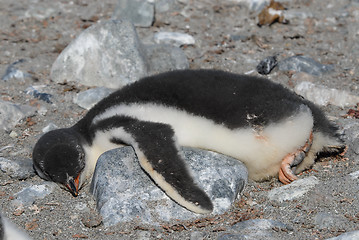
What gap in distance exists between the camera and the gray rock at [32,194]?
5.28 metres

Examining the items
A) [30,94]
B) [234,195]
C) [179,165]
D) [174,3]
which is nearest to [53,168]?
[179,165]

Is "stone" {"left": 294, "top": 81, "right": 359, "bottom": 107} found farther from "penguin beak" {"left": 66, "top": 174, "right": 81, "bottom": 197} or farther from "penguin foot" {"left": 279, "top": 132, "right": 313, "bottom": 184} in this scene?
"penguin beak" {"left": 66, "top": 174, "right": 81, "bottom": 197}

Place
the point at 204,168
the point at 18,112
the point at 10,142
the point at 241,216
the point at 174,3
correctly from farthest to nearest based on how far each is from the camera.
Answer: the point at 174,3 → the point at 18,112 → the point at 10,142 → the point at 204,168 → the point at 241,216

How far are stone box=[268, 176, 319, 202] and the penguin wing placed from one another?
26.7 inches

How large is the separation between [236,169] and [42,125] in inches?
110

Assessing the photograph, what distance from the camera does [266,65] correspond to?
7750 mm

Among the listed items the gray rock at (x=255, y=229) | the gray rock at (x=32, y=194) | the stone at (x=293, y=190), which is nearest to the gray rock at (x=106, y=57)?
the gray rock at (x=32, y=194)

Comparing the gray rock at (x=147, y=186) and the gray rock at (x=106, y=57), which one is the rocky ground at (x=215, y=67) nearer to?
the gray rock at (x=147, y=186)

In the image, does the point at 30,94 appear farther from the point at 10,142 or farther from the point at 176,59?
the point at 176,59

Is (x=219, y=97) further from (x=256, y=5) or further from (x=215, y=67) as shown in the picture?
(x=256, y=5)

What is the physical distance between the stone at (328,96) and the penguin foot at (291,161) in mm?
1707

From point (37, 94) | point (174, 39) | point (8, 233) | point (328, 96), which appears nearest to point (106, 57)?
point (37, 94)

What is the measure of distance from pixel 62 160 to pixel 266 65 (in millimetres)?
3549

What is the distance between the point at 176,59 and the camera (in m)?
8.02
